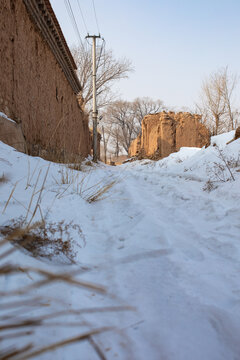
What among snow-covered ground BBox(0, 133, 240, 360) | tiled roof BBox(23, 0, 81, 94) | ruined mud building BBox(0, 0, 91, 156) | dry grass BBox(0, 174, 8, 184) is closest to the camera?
snow-covered ground BBox(0, 133, 240, 360)

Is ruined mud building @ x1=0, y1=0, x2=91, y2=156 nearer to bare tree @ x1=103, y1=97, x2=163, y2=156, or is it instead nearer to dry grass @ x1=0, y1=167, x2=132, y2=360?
dry grass @ x1=0, y1=167, x2=132, y2=360

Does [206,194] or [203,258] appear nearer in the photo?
[203,258]

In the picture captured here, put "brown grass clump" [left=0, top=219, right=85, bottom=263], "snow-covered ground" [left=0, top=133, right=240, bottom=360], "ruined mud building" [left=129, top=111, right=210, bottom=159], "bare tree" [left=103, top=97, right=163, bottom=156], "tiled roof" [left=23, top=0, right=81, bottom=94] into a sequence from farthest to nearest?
1. "bare tree" [left=103, top=97, right=163, bottom=156]
2. "ruined mud building" [left=129, top=111, right=210, bottom=159]
3. "tiled roof" [left=23, top=0, right=81, bottom=94]
4. "brown grass clump" [left=0, top=219, right=85, bottom=263]
5. "snow-covered ground" [left=0, top=133, right=240, bottom=360]

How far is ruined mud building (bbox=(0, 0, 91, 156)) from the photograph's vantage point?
11.0ft

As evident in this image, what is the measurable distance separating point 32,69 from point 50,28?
1.60 m

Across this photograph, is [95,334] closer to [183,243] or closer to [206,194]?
[183,243]

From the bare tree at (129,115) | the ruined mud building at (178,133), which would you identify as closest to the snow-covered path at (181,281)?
the ruined mud building at (178,133)

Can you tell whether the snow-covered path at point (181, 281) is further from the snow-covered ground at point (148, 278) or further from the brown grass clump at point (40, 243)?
the brown grass clump at point (40, 243)

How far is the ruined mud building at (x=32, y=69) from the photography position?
132 inches

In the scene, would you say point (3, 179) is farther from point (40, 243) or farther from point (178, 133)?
point (178, 133)

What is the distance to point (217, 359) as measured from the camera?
1.87 ft

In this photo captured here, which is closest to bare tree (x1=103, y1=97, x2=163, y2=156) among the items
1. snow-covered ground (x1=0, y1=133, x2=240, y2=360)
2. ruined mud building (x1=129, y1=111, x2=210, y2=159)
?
ruined mud building (x1=129, y1=111, x2=210, y2=159)

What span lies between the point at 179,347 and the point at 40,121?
193 inches

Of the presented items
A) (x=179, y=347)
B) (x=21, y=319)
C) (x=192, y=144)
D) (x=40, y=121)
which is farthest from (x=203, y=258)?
(x=192, y=144)
